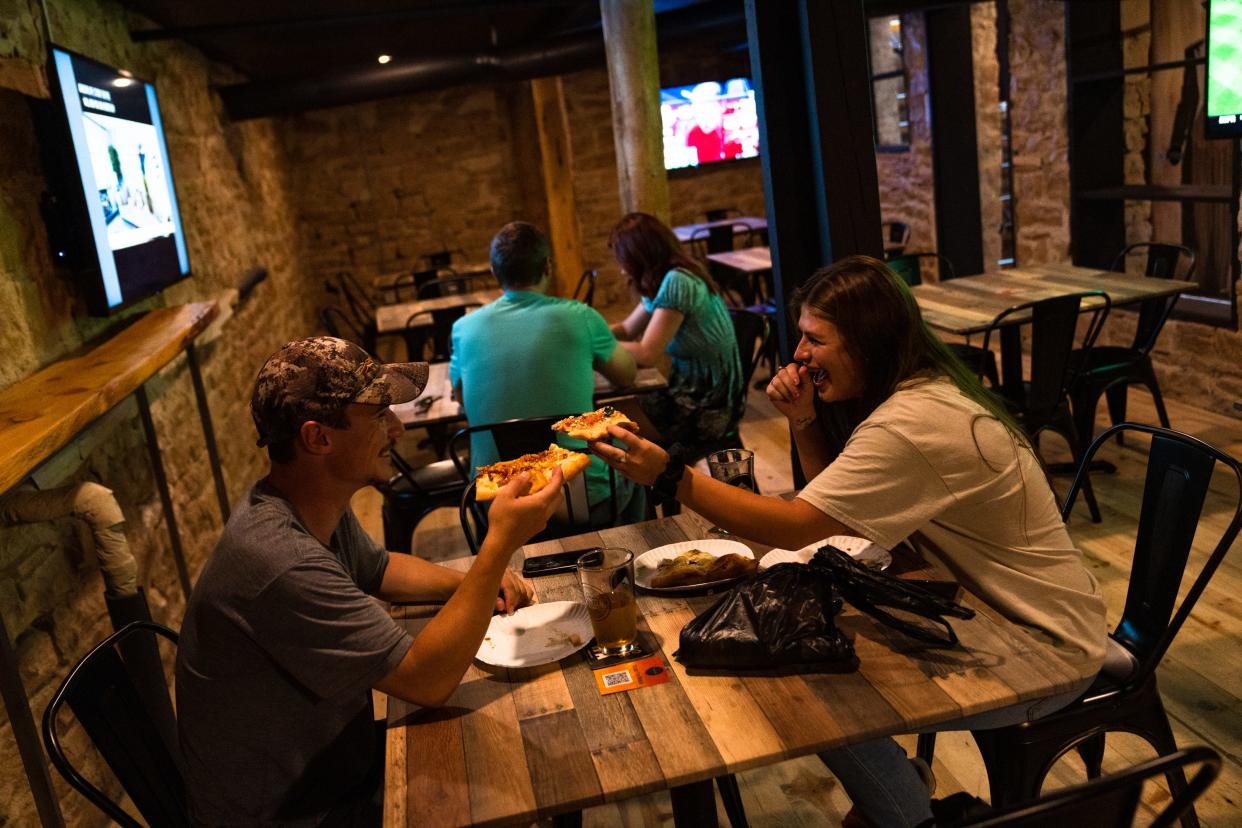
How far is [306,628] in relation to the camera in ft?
4.88

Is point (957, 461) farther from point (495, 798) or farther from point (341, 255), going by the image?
point (341, 255)

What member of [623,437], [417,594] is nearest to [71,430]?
[417,594]

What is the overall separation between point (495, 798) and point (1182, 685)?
217 centimetres

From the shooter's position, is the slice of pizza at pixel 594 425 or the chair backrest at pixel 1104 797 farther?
the slice of pizza at pixel 594 425

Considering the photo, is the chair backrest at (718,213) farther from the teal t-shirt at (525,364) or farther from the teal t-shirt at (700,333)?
the teal t-shirt at (525,364)

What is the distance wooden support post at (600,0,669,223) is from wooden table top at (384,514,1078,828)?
4.19 metres

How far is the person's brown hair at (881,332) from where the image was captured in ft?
6.07

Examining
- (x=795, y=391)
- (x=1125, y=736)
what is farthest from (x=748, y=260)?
(x=795, y=391)

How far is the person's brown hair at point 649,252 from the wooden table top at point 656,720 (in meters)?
2.52

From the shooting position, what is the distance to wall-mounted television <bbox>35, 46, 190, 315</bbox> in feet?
10.4

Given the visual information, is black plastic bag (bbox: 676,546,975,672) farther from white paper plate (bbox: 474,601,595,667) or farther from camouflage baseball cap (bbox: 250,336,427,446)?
camouflage baseball cap (bbox: 250,336,427,446)

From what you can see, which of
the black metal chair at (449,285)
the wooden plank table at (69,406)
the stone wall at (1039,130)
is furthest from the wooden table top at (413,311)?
the stone wall at (1039,130)

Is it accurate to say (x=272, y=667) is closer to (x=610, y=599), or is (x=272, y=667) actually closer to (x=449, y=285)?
(x=610, y=599)

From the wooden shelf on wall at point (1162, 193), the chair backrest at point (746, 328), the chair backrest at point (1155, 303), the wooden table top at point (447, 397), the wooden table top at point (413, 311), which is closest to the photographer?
the wooden table top at point (447, 397)
